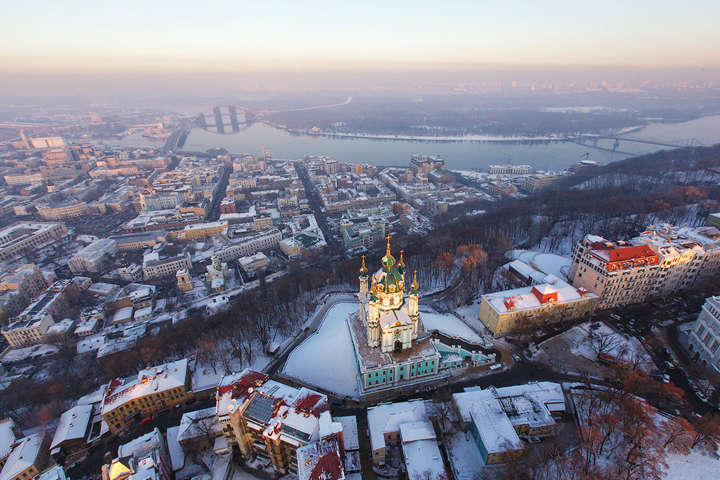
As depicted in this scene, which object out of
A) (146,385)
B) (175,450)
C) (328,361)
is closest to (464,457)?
(328,361)

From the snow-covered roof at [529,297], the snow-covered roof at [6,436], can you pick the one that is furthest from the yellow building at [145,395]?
the snow-covered roof at [529,297]

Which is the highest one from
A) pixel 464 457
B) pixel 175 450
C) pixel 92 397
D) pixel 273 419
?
pixel 273 419

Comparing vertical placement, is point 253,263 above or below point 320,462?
below

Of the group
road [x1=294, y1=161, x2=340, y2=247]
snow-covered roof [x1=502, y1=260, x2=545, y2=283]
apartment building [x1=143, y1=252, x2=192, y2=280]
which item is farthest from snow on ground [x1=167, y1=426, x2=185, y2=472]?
snow-covered roof [x1=502, y1=260, x2=545, y2=283]

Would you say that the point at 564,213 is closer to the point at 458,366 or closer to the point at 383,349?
the point at 458,366

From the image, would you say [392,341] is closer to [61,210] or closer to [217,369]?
[217,369]

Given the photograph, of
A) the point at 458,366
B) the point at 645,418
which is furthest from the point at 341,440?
the point at 645,418

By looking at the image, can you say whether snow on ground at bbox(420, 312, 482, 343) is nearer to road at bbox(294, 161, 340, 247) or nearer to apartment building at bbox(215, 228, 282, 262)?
road at bbox(294, 161, 340, 247)
